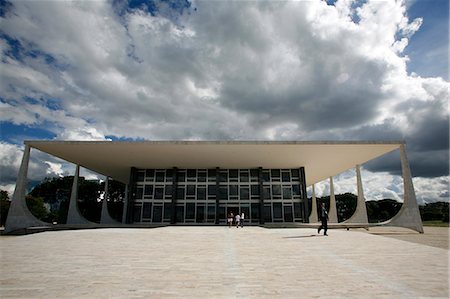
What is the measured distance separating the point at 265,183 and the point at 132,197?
15.7 metres

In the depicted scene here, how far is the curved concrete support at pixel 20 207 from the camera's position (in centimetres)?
2188

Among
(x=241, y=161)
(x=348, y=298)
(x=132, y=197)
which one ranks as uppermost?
(x=241, y=161)

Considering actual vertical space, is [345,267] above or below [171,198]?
below

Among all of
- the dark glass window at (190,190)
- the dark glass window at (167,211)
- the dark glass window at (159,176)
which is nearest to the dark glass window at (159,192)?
the dark glass window at (159,176)

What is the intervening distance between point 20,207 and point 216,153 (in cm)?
1758

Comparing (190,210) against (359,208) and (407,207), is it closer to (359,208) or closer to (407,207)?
(359,208)

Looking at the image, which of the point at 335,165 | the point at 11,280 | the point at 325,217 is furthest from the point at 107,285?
the point at 335,165

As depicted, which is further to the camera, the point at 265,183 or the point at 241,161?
the point at 265,183

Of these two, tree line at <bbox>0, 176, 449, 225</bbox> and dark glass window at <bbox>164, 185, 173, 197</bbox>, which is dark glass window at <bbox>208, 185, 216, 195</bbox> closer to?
dark glass window at <bbox>164, 185, 173, 197</bbox>

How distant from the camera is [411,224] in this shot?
68.2 ft

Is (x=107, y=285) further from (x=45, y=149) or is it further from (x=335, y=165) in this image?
(x=335, y=165)

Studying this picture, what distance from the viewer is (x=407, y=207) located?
21.2 m

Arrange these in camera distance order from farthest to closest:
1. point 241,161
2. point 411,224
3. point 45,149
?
point 241,161, point 45,149, point 411,224

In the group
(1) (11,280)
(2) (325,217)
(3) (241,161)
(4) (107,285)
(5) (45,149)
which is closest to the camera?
(4) (107,285)
